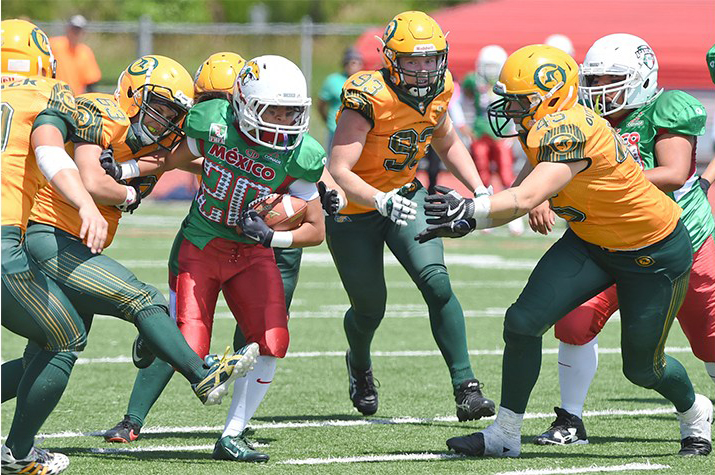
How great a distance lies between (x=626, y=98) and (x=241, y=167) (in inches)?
63.8

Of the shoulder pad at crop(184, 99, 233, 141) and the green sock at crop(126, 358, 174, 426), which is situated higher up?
the shoulder pad at crop(184, 99, 233, 141)

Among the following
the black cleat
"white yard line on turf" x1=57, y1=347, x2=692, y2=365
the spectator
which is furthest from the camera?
the spectator

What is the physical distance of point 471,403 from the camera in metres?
5.19

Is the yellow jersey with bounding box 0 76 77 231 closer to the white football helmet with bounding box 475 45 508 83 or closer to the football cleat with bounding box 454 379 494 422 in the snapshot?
the football cleat with bounding box 454 379 494 422

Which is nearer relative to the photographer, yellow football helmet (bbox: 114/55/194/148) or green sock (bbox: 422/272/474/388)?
yellow football helmet (bbox: 114/55/194/148)

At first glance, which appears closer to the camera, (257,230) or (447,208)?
(447,208)

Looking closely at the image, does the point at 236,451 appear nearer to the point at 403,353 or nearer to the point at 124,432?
the point at 124,432

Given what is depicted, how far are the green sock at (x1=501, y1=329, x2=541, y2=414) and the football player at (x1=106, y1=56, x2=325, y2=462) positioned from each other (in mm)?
861

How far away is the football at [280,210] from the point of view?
4.73m

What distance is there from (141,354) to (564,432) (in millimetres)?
Result: 1754

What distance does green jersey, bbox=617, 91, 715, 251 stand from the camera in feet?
16.4

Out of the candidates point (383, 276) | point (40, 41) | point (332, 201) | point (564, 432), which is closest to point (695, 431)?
point (564, 432)

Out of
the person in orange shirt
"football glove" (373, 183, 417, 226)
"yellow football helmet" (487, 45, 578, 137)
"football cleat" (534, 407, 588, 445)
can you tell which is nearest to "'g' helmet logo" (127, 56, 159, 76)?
"football glove" (373, 183, 417, 226)

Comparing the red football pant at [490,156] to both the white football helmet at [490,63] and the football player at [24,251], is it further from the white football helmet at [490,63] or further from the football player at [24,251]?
the football player at [24,251]
